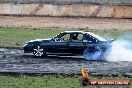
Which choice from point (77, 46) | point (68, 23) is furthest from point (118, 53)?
point (68, 23)

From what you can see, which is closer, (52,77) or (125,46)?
(52,77)

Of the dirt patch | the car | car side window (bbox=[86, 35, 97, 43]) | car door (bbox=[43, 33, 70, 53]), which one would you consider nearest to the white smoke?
the car

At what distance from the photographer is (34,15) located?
177ft

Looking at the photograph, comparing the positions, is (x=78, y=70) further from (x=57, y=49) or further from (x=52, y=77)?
(x=57, y=49)

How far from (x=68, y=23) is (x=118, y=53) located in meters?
25.3

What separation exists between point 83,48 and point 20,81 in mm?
6712

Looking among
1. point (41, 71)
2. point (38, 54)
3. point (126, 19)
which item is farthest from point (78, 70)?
point (126, 19)

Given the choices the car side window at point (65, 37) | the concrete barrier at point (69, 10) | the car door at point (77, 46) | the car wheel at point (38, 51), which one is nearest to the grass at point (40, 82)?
the car door at point (77, 46)

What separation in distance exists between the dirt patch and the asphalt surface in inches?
801

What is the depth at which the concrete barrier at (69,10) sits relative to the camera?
5434 centimetres

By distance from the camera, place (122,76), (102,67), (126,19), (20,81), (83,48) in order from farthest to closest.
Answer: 1. (126,19)
2. (83,48)
3. (102,67)
4. (122,76)
5. (20,81)

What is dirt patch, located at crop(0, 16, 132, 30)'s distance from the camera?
4238 cm

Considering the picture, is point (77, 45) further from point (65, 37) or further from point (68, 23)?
point (68, 23)

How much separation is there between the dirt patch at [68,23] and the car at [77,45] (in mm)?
20133
